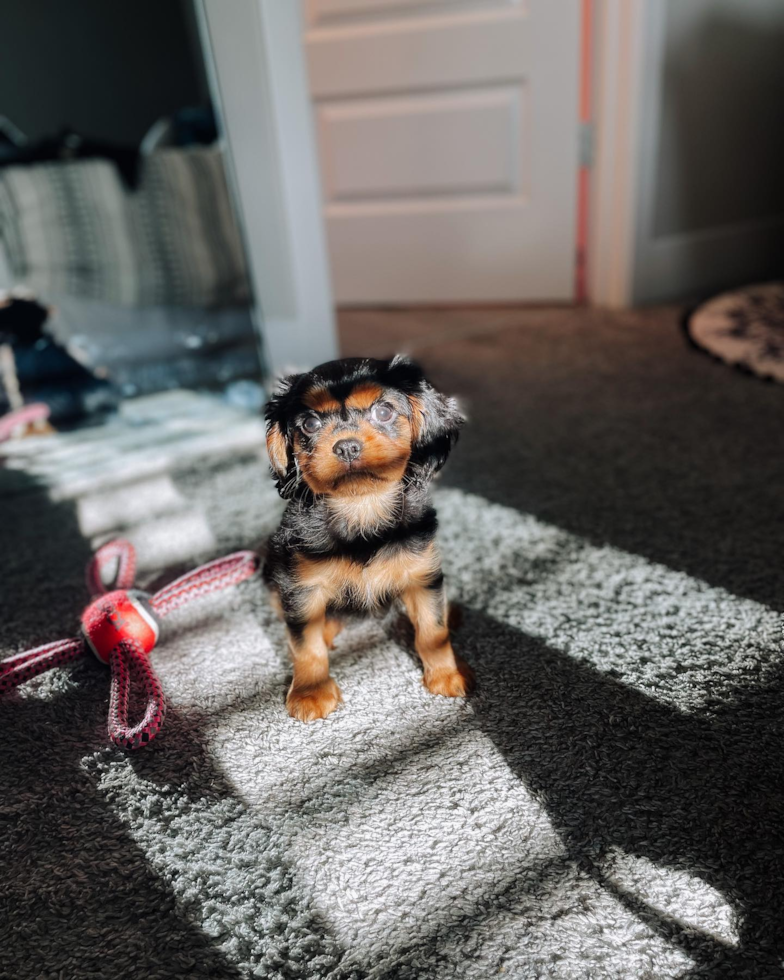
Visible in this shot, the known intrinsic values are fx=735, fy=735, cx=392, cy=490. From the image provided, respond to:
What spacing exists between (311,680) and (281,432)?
1.05ft

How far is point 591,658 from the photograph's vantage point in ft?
3.10

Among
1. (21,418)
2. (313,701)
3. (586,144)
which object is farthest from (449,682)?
(586,144)

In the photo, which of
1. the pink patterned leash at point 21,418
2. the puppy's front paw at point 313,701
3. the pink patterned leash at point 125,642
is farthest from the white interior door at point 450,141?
the puppy's front paw at point 313,701

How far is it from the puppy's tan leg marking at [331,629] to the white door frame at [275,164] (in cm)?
106

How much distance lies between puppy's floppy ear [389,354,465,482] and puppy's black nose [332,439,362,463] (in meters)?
0.07

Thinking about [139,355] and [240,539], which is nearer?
[240,539]

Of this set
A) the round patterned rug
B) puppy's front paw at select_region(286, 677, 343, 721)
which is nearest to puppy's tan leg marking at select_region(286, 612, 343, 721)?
puppy's front paw at select_region(286, 677, 343, 721)

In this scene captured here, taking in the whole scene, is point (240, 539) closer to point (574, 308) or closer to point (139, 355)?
point (139, 355)

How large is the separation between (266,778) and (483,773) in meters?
0.24

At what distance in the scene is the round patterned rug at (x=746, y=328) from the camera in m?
1.90

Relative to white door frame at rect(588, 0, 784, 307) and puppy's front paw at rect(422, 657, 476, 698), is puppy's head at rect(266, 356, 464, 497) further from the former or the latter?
white door frame at rect(588, 0, 784, 307)

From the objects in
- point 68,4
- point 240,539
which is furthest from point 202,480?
point 68,4

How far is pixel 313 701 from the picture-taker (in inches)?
34.4

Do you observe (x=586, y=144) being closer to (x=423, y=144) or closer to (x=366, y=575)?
(x=423, y=144)
